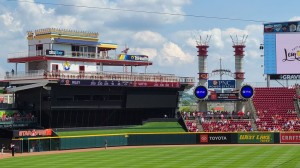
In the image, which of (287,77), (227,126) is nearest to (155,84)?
(227,126)

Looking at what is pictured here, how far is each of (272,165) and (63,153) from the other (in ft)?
84.5

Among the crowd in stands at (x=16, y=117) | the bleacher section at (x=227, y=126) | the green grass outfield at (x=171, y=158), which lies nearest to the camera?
the green grass outfield at (x=171, y=158)

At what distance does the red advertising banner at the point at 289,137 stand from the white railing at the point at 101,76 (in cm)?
1698

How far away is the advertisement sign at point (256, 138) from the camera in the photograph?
221ft

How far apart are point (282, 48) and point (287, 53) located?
3.38ft

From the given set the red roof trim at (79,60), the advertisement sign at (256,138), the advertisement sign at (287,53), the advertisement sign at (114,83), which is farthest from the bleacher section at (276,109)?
the red roof trim at (79,60)

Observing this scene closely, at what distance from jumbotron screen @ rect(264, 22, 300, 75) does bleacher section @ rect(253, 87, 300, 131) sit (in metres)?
4.72

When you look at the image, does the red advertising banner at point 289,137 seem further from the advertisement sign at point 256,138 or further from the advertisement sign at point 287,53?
the advertisement sign at point 287,53

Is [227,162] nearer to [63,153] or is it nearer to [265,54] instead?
[63,153]

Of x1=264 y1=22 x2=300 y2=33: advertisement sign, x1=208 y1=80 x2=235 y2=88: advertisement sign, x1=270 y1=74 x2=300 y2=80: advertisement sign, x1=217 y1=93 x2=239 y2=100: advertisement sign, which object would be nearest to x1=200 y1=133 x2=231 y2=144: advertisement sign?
x1=217 y1=93 x2=239 y2=100: advertisement sign

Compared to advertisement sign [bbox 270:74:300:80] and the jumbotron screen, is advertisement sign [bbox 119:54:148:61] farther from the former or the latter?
advertisement sign [bbox 270:74:300:80]

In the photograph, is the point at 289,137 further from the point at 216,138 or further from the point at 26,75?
the point at 26,75

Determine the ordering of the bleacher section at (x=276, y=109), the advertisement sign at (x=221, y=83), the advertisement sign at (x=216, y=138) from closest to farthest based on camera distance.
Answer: the advertisement sign at (x=216, y=138), the bleacher section at (x=276, y=109), the advertisement sign at (x=221, y=83)

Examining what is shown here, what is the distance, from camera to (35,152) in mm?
60438
